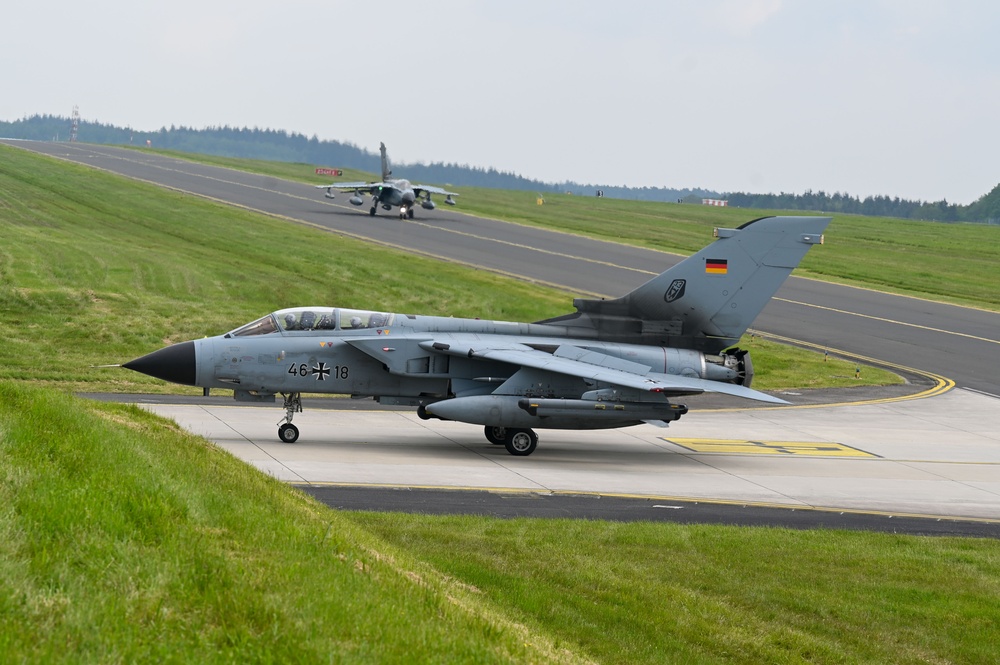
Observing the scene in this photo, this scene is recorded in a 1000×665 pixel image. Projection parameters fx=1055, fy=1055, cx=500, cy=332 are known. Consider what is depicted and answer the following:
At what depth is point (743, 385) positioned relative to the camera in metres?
22.3

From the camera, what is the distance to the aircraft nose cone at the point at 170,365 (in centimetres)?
2003

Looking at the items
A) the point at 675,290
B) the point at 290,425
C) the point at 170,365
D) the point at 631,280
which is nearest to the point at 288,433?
the point at 290,425

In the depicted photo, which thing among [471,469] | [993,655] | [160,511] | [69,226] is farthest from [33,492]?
[69,226]

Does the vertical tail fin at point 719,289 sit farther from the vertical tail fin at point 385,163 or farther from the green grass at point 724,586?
the vertical tail fin at point 385,163

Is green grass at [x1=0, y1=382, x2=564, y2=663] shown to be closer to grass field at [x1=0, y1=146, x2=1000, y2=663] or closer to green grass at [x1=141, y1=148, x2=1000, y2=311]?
grass field at [x1=0, y1=146, x2=1000, y2=663]

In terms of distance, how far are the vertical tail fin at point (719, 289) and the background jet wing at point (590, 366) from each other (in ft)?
3.56

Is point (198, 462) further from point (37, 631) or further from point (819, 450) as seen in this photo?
point (819, 450)

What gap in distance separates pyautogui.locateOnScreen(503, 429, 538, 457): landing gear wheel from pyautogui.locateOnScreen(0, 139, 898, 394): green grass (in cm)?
901

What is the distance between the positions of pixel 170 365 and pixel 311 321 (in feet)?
9.31

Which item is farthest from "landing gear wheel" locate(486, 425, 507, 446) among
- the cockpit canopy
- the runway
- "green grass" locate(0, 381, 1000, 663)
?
"green grass" locate(0, 381, 1000, 663)

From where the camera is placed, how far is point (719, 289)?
22594 mm

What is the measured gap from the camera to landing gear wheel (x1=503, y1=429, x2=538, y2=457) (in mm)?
21109

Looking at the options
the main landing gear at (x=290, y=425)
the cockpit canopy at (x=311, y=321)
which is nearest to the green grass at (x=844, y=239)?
the cockpit canopy at (x=311, y=321)

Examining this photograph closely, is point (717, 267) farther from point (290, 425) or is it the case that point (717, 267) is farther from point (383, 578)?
point (383, 578)
